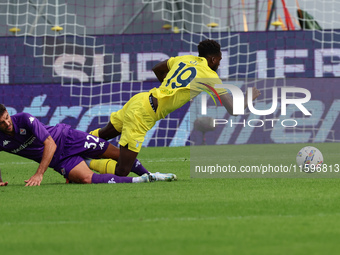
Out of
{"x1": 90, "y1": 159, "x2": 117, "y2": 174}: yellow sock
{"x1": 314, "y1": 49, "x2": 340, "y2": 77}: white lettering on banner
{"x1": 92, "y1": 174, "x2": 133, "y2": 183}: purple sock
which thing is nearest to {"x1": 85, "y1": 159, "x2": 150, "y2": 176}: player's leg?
{"x1": 90, "y1": 159, "x2": 117, "y2": 174}: yellow sock

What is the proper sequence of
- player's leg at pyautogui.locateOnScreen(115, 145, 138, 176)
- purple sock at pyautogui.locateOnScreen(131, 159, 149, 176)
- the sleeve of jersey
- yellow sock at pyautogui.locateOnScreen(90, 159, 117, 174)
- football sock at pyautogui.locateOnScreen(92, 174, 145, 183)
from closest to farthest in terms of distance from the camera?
the sleeve of jersey
football sock at pyautogui.locateOnScreen(92, 174, 145, 183)
player's leg at pyautogui.locateOnScreen(115, 145, 138, 176)
yellow sock at pyautogui.locateOnScreen(90, 159, 117, 174)
purple sock at pyautogui.locateOnScreen(131, 159, 149, 176)

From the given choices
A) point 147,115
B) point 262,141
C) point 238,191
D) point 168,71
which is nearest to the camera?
point 238,191

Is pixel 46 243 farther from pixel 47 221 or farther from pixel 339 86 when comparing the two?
pixel 339 86

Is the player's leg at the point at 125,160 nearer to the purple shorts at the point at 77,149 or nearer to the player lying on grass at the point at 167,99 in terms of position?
the player lying on grass at the point at 167,99

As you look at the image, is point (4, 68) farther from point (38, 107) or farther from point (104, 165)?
point (104, 165)

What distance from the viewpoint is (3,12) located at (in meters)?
21.8

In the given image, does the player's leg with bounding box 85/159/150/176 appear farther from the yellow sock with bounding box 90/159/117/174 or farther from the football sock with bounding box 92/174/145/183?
the football sock with bounding box 92/174/145/183

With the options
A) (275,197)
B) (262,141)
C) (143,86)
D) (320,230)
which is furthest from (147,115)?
(143,86)

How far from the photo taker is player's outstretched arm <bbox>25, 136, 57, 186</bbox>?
7.48 meters

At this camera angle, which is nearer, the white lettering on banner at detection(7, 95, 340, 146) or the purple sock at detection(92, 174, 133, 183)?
the purple sock at detection(92, 174, 133, 183)

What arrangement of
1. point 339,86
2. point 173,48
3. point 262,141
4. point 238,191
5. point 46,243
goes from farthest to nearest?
1. point 173,48
2. point 339,86
3. point 262,141
4. point 238,191
5. point 46,243

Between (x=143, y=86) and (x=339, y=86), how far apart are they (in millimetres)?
5350

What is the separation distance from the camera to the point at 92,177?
7914mm

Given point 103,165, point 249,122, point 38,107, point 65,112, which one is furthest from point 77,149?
point 38,107
